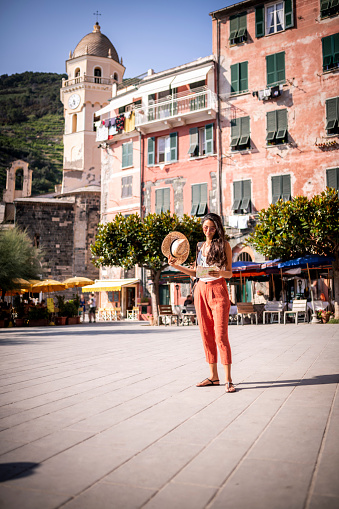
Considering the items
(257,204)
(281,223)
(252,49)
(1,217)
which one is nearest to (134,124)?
(252,49)

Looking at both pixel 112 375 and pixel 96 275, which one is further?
pixel 96 275

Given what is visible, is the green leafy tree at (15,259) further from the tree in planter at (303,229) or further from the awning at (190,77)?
the awning at (190,77)

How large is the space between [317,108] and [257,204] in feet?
20.0

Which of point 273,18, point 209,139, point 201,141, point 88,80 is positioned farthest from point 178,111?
point 88,80

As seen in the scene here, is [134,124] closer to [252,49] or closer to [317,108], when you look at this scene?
[252,49]

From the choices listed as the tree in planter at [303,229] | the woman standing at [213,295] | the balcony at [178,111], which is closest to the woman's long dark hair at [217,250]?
the woman standing at [213,295]

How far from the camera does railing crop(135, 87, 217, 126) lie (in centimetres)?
2739

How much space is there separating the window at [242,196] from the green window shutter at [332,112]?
5286 mm

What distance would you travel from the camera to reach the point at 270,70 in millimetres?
26047

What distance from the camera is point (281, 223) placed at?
18625mm

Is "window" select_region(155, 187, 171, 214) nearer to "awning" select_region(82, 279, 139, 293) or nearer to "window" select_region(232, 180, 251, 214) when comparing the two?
"window" select_region(232, 180, 251, 214)

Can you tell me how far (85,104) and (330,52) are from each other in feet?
89.9

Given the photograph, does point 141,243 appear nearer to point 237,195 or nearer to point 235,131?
point 237,195

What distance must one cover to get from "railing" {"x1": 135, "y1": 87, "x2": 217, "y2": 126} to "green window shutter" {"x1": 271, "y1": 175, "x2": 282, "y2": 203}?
20.0ft
